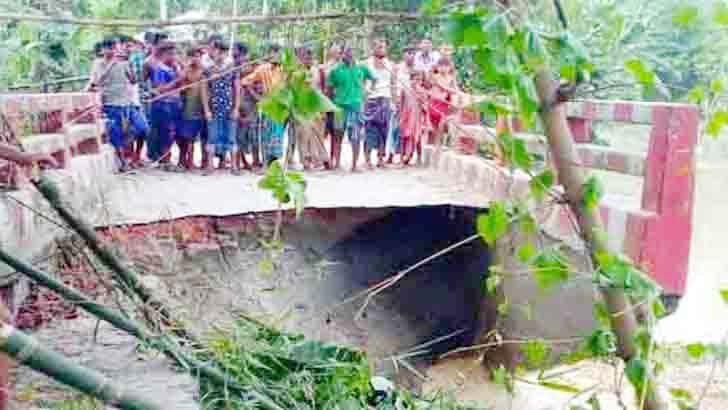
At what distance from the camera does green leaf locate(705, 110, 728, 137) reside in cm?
217

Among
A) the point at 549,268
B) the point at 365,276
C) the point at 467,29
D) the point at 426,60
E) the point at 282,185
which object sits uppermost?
the point at 467,29

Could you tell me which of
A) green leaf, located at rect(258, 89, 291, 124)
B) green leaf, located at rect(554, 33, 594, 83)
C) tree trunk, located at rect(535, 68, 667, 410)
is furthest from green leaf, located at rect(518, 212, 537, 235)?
green leaf, located at rect(258, 89, 291, 124)

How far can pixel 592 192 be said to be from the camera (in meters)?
2.18

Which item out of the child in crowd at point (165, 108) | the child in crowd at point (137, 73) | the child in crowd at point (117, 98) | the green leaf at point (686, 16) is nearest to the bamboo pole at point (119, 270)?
the green leaf at point (686, 16)

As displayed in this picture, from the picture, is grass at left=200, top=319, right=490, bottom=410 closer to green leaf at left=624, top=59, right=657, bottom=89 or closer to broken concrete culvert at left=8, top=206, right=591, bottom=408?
broken concrete culvert at left=8, top=206, right=591, bottom=408

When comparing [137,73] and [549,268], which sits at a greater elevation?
[137,73]

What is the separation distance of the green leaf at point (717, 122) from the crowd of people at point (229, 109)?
18.5 feet

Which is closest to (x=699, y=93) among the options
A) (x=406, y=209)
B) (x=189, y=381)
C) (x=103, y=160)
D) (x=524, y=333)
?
(x=189, y=381)

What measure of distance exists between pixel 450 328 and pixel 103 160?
338cm

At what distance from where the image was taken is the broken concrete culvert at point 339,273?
5289mm

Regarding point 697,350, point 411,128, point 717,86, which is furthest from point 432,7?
point 411,128

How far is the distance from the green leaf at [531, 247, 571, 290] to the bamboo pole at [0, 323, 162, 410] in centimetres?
102

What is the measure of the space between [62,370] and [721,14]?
1.68 meters

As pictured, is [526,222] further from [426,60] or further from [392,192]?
[426,60]
